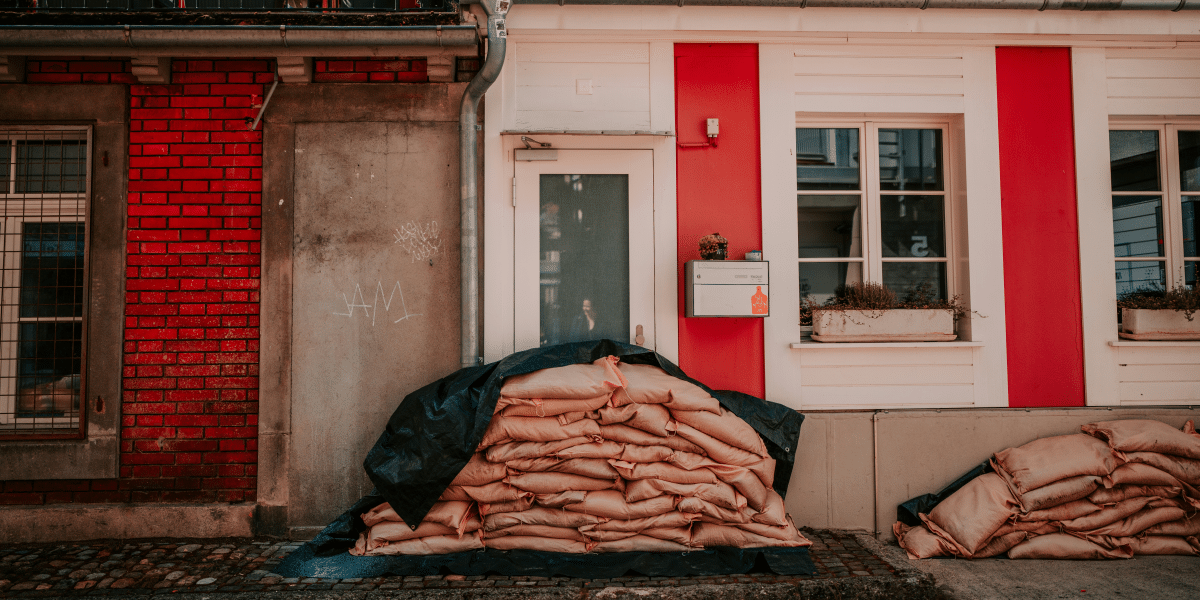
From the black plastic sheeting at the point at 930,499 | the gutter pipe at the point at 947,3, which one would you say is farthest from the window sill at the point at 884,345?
the gutter pipe at the point at 947,3

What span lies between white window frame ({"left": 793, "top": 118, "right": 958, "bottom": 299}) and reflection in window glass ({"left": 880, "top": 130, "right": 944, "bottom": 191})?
4cm

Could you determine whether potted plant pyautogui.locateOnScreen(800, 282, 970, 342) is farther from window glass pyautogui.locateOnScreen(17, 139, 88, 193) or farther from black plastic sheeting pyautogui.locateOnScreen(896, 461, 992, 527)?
window glass pyautogui.locateOnScreen(17, 139, 88, 193)

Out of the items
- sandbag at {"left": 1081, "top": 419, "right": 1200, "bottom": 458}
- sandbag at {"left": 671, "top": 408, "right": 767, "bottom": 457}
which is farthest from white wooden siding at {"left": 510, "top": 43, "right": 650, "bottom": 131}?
sandbag at {"left": 1081, "top": 419, "right": 1200, "bottom": 458}

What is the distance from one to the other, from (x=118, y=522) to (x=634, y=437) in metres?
3.56

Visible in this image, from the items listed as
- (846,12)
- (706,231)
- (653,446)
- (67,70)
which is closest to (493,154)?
→ (706,231)

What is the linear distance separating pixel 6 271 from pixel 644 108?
473cm

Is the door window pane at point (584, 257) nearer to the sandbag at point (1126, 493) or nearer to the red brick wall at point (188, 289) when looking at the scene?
the red brick wall at point (188, 289)

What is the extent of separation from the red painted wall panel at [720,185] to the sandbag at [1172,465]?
93.8 inches

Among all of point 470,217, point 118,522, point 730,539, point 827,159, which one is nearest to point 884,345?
point 827,159

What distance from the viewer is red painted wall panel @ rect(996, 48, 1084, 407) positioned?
4.32 metres

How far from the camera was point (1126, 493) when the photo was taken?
3752 mm

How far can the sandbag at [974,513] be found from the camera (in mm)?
3646

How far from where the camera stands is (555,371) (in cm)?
361

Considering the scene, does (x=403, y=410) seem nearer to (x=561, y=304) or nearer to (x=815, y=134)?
(x=561, y=304)
